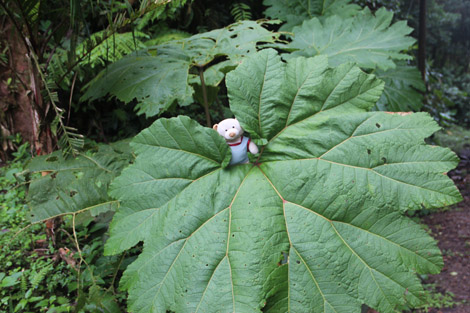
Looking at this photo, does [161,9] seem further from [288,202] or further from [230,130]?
[288,202]

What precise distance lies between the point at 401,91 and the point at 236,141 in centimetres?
219

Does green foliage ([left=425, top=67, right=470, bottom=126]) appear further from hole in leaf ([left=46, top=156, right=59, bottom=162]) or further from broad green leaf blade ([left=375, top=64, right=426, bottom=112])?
hole in leaf ([left=46, top=156, right=59, bottom=162])

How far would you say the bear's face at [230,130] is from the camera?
46.9 inches

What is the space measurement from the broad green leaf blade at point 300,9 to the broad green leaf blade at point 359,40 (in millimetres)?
620

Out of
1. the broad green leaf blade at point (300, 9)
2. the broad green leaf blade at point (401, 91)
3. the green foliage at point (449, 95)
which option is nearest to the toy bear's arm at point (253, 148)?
the broad green leaf blade at point (401, 91)

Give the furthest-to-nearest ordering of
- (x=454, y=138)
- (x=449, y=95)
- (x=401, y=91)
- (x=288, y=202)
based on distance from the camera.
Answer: (x=449, y=95)
(x=454, y=138)
(x=401, y=91)
(x=288, y=202)

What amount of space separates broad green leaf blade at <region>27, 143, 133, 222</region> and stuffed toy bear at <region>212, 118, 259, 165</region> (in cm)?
59

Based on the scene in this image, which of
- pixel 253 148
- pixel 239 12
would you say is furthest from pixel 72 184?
pixel 239 12

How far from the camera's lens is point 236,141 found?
4.00 feet

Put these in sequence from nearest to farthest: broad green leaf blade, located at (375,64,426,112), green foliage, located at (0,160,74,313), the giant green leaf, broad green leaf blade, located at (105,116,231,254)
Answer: the giant green leaf
broad green leaf blade, located at (105,116,231,254)
green foliage, located at (0,160,74,313)
broad green leaf blade, located at (375,64,426,112)

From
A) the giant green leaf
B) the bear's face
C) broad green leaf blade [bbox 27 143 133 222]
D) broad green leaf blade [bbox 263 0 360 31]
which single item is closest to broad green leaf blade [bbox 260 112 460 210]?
the giant green leaf

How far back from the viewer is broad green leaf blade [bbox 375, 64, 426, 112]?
Answer: 2758 millimetres

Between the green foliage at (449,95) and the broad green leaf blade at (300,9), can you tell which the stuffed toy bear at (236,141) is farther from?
the green foliage at (449,95)

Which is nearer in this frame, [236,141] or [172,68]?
[236,141]
